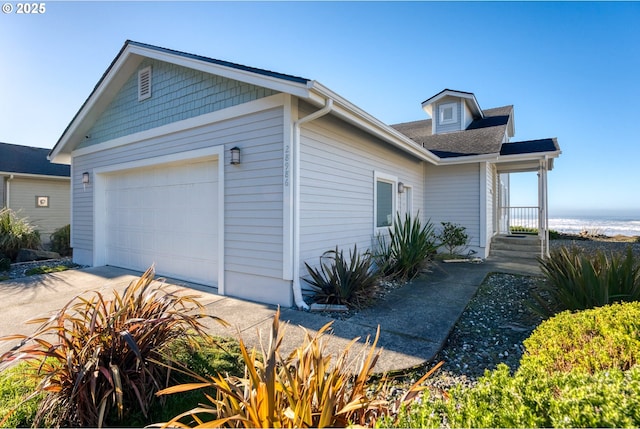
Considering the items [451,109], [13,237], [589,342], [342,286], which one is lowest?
[342,286]

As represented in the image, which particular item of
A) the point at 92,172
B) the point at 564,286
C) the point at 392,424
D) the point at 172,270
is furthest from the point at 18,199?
the point at 564,286

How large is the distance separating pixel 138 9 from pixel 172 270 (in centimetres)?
535

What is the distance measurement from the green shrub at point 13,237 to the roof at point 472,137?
1372 centimetres

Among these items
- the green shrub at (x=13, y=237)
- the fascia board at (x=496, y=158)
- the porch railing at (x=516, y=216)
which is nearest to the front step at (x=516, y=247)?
the porch railing at (x=516, y=216)

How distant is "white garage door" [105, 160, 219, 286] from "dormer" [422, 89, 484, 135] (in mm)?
10062

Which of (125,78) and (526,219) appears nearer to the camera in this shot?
(125,78)

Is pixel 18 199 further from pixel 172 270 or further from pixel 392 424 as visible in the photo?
pixel 392 424

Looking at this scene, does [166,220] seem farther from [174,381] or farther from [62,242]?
[62,242]

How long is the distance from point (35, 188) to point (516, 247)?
1965 cm

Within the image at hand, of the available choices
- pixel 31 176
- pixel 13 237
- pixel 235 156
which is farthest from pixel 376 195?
pixel 31 176

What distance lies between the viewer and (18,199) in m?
13.1

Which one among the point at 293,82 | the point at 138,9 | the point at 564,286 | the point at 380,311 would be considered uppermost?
the point at 138,9

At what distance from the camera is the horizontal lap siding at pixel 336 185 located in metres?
5.21

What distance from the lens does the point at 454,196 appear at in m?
9.98
